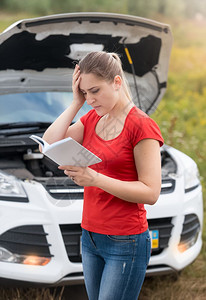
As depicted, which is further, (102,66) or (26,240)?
(26,240)

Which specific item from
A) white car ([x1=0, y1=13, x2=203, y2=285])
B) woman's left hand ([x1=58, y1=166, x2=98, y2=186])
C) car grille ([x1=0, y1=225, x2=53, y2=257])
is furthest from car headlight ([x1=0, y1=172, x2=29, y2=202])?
woman's left hand ([x1=58, y1=166, x2=98, y2=186])

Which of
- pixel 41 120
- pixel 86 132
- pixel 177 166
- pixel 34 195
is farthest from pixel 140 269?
pixel 41 120

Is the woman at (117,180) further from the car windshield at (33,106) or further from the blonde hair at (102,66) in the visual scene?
the car windshield at (33,106)

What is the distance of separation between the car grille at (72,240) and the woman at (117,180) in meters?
0.76

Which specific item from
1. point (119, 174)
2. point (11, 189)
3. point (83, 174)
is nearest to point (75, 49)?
point (11, 189)

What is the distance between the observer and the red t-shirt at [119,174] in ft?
Result: 5.32

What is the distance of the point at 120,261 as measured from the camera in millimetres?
1682

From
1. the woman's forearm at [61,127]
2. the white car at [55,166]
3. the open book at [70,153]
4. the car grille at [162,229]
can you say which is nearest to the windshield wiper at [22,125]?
the white car at [55,166]

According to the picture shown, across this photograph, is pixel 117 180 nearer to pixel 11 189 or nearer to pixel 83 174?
pixel 83 174

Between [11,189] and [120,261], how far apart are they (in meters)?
1.13

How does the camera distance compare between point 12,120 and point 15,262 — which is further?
point 12,120

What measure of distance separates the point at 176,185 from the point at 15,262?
1.18 metres

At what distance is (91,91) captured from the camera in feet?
5.52

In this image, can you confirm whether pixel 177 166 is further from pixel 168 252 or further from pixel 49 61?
pixel 49 61
